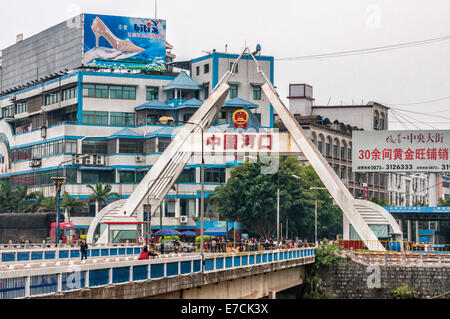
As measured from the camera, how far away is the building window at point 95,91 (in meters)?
119

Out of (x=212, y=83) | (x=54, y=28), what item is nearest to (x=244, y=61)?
(x=212, y=83)

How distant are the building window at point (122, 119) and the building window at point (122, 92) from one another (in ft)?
7.95

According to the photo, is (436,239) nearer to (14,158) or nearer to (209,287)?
(14,158)

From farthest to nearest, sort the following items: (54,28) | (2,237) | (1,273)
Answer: (54,28), (2,237), (1,273)

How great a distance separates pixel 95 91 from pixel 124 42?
8124 mm

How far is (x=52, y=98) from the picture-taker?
126 meters

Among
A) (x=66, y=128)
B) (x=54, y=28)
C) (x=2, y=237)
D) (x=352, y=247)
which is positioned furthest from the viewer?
(x=54, y=28)

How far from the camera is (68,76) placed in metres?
120

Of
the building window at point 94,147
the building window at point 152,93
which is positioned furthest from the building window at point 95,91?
the building window at point 94,147

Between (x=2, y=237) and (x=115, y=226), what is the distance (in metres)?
17.7

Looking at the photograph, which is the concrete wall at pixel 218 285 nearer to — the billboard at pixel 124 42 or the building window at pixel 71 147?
the building window at pixel 71 147

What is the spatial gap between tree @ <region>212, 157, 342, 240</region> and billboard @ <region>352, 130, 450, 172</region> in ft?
53.9

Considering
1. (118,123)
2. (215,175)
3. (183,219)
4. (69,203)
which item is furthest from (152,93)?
(69,203)

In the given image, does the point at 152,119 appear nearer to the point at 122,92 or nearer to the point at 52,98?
the point at 122,92
